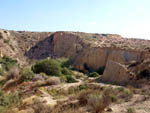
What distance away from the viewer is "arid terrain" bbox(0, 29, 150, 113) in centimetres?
693

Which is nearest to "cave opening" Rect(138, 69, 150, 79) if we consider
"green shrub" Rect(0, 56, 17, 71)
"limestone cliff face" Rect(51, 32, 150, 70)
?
"limestone cliff face" Rect(51, 32, 150, 70)

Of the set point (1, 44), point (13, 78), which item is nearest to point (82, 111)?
point (13, 78)

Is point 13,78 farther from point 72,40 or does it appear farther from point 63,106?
point 72,40

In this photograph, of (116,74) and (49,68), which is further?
(49,68)

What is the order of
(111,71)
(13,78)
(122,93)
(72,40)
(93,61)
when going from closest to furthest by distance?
(122,93)
(111,71)
(13,78)
(93,61)
(72,40)

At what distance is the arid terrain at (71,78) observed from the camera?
6.93 metres

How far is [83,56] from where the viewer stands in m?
33.7

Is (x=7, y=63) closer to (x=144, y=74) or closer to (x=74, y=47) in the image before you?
(x=74, y=47)

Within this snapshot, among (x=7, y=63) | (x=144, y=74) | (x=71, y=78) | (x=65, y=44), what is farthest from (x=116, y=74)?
(x=65, y=44)

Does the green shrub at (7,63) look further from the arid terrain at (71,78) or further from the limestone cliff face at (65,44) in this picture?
the limestone cliff face at (65,44)

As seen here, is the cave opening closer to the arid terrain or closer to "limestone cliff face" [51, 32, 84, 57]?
the arid terrain

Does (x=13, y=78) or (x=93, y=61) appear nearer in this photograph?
(x=13, y=78)

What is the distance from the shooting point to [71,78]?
53.9ft

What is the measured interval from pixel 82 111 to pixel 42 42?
150 ft
